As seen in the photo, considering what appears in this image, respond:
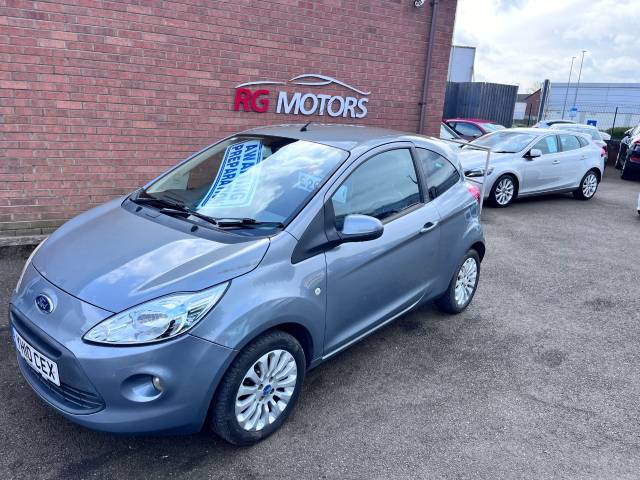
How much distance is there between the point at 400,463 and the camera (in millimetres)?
2779

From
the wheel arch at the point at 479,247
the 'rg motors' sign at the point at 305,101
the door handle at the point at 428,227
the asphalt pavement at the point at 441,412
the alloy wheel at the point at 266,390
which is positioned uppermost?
the 'rg motors' sign at the point at 305,101

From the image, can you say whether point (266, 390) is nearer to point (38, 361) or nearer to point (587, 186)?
point (38, 361)

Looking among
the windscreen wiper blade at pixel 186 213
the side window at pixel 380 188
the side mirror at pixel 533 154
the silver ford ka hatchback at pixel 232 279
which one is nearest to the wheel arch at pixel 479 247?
the silver ford ka hatchback at pixel 232 279

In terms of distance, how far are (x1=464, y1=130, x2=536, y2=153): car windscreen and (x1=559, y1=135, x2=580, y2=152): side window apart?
2.69 ft

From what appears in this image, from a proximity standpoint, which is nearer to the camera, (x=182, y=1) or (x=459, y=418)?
(x=459, y=418)

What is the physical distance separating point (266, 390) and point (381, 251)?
1.18 meters

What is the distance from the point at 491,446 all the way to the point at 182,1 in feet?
17.9

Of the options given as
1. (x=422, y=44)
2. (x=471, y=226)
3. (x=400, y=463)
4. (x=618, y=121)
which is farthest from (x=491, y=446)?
(x=618, y=121)

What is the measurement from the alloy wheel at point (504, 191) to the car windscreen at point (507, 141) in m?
0.66

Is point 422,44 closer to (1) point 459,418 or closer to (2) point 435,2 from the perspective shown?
(2) point 435,2

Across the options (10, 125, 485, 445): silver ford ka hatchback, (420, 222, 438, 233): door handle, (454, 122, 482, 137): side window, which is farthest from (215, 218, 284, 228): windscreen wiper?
(454, 122, 482, 137): side window

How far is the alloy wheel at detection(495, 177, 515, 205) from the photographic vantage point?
9547 mm

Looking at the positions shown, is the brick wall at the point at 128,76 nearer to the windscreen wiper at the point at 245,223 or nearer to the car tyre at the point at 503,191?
the windscreen wiper at the point at 245,223

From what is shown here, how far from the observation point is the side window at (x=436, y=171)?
157 inches
